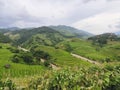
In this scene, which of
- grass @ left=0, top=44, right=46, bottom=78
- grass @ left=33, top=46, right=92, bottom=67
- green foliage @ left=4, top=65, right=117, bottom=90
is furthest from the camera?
grass @ left=33, top=46, right=92, bottom=67

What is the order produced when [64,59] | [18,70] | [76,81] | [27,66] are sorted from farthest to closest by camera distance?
[64,59], [27,66], [18,70], [76,81]

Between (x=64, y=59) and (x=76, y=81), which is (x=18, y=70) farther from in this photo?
(x=76, y=81)

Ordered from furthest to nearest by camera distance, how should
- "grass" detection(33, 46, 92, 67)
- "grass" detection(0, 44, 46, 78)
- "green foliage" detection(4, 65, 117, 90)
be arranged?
"grass" detection(33, 46, 92, 67)
"grass" detection(0, 44, 46, 78)
"green foliage" detection(4, 65, 117, 90)

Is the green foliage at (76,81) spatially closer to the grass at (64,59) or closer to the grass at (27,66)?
the grass at (27,66)

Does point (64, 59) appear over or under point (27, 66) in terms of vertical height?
under

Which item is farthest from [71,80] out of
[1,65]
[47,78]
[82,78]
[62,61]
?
[62,61]

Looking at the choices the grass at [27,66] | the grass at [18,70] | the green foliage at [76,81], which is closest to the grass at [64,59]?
the grass at [27,66]

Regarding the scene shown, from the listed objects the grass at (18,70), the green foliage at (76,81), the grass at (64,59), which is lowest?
the grass at (64,59)

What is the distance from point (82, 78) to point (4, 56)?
129870 mm

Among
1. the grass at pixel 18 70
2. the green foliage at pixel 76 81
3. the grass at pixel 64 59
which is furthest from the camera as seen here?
the grass at pixel 64 59

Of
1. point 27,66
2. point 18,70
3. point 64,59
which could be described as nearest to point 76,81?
point 18,70

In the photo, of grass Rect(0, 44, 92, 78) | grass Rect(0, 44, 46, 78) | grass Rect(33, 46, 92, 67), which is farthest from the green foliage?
grass Rect(33, 46, 92, 67)

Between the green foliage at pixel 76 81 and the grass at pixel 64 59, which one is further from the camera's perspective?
the grass at pixel 64 59

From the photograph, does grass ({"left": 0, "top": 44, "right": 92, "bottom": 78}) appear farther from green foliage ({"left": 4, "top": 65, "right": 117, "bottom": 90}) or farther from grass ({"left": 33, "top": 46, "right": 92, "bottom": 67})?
green foliage ({"left": 4, "top": 65, "right": 117, "bottom": 90})
